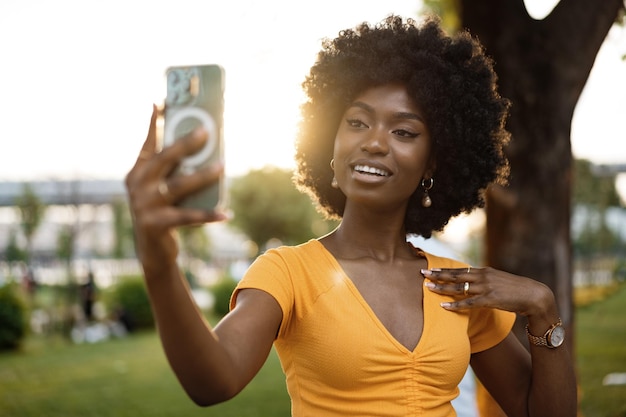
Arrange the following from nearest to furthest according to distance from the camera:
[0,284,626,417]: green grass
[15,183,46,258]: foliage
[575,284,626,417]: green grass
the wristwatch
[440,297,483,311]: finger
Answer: [440,297,483,311]: finger
the wristwatch
[575,284,626,417]: green grass
[0,284,626,417]: green grass
[15,183,46,258]: foliage

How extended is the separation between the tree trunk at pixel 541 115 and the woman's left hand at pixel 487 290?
2664 millimetres

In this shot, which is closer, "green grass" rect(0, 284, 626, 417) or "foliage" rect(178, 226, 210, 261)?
"green grass" rect(0, 284, 626, 417)

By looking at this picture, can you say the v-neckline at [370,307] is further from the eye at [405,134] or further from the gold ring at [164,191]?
the gold ring at [164,191]

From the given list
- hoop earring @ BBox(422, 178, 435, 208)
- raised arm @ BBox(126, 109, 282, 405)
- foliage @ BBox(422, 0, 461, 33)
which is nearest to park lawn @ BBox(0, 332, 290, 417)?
foliage @ BBox(422, 0, 461, 33)

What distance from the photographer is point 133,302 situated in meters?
18.7

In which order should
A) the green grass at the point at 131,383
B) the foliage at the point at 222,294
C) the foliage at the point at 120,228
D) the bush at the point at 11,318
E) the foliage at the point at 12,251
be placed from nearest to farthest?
1. the green grass at the point at 131,383
2. the bush at the point at 11,318
3. the foliage at the point at 222,294
4. the foliage at the point at 120,228
5. the foliage at the point at 12,251

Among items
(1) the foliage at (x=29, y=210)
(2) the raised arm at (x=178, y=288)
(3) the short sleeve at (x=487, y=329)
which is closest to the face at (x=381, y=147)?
(3) the short sleeve at (x=487, y=329)

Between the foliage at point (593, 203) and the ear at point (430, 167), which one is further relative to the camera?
the foliage at point (593, 203)

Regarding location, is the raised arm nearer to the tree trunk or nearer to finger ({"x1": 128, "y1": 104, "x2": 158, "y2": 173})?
finger ({"x1": 128, "y1": 104, "x2": 158, "y2": 173})

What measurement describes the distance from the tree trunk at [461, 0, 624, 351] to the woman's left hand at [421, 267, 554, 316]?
2.66 m

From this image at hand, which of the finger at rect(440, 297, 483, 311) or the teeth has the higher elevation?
the teeth

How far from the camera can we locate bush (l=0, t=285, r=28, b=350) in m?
15.0

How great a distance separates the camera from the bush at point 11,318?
49.1 feet

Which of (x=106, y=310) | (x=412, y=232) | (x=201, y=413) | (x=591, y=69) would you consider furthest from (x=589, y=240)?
(x=412, y=232)
